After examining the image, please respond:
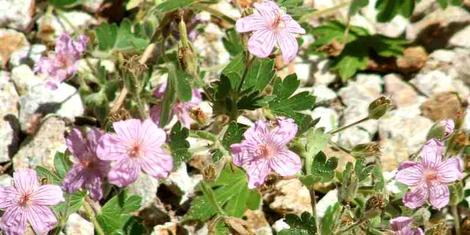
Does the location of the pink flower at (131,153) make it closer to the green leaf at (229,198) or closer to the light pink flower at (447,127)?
the green leaf at (229,198)

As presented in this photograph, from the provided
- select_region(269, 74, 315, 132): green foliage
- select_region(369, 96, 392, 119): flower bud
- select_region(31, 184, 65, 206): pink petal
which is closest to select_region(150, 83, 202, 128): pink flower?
select_region(269, 74, 315, 132): green foliage

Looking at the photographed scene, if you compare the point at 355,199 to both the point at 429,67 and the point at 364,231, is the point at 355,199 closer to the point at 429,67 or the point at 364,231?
the point at 364,231

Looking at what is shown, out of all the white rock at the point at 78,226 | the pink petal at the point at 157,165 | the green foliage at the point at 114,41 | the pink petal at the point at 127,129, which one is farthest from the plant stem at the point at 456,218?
the green foliage at the point at 114,41

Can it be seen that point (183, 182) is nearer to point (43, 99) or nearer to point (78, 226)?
point (78, 226)

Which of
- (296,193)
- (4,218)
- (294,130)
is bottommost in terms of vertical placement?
(296,193)

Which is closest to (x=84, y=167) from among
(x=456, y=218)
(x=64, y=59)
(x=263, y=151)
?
(x=263, y=151)

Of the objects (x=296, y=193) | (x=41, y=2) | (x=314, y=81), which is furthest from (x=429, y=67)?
(x=41, y=2)

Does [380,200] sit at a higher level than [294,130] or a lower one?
lower
